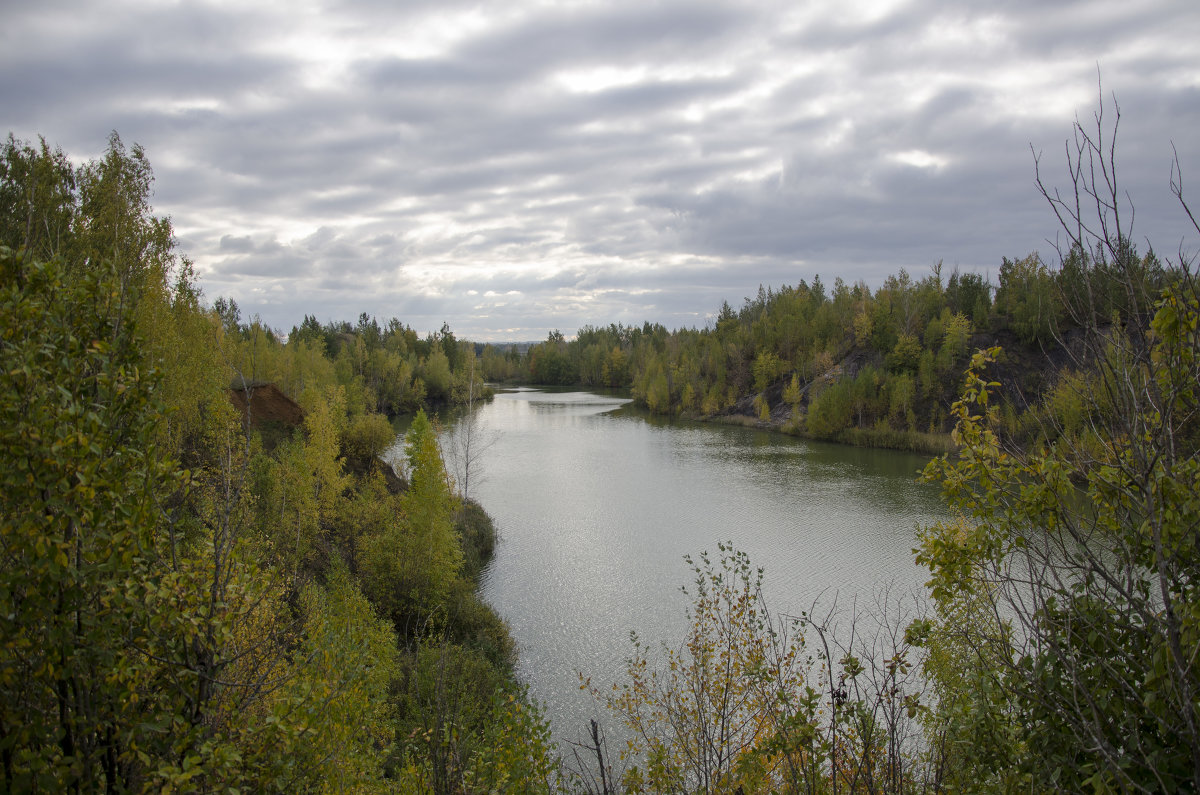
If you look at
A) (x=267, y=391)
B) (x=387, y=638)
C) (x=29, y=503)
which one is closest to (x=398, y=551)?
(x=387, y=638)

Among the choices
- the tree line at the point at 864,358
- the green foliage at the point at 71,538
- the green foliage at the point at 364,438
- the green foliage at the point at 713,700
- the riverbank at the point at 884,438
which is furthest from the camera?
the tree line at the point at 864,358

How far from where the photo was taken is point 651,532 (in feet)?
93.1

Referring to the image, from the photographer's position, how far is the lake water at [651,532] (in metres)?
18.8

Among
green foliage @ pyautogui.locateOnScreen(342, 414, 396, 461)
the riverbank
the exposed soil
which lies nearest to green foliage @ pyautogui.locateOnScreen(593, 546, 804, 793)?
green foliage @ pyautogui.locateOnScreen(342, 414, 396, 461)

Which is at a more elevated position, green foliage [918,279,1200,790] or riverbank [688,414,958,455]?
green foliage [918,279,1200,790]

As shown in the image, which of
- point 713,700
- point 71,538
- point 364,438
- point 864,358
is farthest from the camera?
point 864,358

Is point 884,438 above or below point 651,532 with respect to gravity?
above

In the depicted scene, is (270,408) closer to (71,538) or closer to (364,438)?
(364,438)

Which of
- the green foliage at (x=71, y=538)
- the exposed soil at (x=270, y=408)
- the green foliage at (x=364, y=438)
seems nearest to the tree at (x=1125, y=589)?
the green foliage at (x=71, y=538)

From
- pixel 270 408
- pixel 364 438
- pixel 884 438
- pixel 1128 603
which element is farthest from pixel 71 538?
pixel 884 438

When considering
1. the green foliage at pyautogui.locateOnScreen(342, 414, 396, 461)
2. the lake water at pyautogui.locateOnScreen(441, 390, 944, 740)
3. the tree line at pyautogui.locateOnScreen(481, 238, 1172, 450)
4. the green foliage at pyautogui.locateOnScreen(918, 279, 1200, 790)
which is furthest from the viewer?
the tree line at pyautogui.locateOnScreen(481, 238, 1172, 450)

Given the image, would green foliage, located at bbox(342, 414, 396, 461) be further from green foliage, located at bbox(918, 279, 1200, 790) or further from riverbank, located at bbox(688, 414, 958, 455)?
riverbank, located at bbox(688, 414, 958, 455)

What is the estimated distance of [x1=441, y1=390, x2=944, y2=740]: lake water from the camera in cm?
→ 1880

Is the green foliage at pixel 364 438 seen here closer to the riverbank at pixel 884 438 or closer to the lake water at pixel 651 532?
the lake water at pixel 651 532
